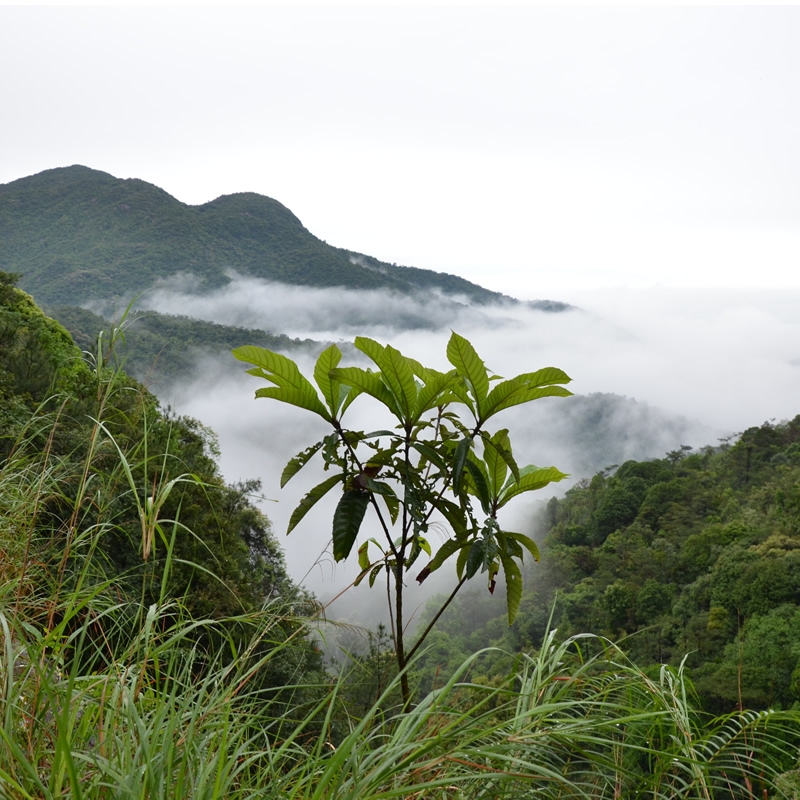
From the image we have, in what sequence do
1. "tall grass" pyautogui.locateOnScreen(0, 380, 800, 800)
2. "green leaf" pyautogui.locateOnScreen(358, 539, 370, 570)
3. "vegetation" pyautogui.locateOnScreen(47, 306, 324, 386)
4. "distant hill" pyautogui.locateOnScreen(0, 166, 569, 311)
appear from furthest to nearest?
"distant hill" pyautogui.locateOnScreen(0, 166, 569, 311) < "vegetation" pyautogui.locateOnScreen(47, 306, 324, 386) < "green leaf" pyautogui.locateOnScreen(358, 539, 370, 570) < "tall grass" pyautogui.locateOnScreen(0, 380, 800, 800)

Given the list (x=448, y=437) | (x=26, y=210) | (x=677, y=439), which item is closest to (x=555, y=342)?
(x=677, y=439)

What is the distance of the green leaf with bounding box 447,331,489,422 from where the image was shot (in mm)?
1042

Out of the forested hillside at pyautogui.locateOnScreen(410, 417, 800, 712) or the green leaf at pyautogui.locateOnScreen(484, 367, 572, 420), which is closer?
the green leaf at pyautogui.locateOnScreen(484, 367, 572, 420)

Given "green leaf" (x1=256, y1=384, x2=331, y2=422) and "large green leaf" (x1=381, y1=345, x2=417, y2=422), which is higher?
"large green leaf" (x1=381, y1=345, x2=417, y2=422)

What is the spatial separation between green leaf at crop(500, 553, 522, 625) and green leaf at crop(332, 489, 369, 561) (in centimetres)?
26

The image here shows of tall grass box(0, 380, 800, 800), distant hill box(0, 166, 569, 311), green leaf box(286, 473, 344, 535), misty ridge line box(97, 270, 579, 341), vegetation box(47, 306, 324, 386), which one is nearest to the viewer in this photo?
tall grass box(0, 380, 800, 800)

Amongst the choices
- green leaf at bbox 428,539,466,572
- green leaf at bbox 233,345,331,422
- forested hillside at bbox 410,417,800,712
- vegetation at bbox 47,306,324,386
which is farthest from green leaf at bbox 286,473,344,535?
vegetation at bbox 47,306,324,386

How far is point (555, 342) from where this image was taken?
152 m

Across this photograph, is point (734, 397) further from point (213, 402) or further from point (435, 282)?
point (213, 402)

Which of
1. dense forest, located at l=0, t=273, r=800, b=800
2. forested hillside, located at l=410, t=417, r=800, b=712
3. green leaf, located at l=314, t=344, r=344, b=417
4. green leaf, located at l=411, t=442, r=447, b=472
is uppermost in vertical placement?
green leaf, located at l=314, t=344, r=344, b=417

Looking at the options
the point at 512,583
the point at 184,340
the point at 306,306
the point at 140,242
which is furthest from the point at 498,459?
the point at 306,306

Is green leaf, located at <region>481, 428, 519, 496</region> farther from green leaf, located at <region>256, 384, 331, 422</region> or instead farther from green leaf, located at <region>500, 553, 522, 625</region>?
green leaf, located at <region>256, 384, 331, 422</region>

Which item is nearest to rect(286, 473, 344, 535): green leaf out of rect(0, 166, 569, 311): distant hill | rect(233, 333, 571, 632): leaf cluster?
rect(233, 333, 571, 632): leaf cluster

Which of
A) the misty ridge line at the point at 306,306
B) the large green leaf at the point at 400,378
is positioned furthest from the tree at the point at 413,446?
the misty ridge line at the point at 306,306
